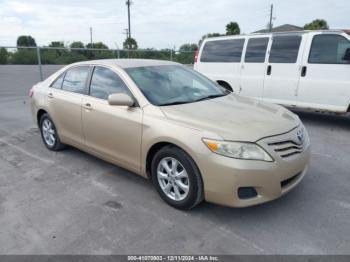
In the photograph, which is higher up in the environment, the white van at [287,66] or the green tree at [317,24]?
the green tree at [317,24]

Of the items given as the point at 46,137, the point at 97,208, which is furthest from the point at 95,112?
the point at 46,137

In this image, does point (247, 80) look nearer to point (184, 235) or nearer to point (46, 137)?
point (46, 137)

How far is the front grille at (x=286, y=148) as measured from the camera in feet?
9.13

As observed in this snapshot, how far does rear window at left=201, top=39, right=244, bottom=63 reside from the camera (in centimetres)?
741

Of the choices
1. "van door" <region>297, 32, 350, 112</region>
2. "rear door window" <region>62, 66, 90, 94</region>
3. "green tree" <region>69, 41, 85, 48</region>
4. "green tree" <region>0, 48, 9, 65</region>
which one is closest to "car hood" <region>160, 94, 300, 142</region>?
"rear door window" <region>62, 66, 90, 94</region>

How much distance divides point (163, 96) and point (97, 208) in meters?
1.49

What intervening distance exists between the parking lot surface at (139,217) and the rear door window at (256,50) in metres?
3.28

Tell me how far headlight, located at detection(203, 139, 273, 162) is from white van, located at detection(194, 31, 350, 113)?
417 cm

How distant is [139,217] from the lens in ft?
9.98

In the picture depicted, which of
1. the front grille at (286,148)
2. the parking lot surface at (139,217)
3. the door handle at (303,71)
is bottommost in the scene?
the parking lot surface at (139,217)

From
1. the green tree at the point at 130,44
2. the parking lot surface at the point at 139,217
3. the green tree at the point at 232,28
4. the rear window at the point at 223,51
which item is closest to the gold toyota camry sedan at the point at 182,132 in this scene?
the parking lot surface at the point at 139,217

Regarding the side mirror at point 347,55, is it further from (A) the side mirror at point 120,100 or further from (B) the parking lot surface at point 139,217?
(A) the side mirror at point 120,100

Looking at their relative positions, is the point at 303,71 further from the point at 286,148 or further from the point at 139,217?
the point at 139,217

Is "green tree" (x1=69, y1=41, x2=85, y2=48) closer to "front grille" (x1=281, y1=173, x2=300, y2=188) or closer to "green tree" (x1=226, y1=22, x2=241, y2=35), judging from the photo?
"green tree" (x1=226, y1=22, x2=241, y2=35)
